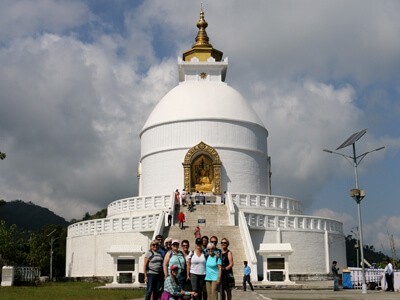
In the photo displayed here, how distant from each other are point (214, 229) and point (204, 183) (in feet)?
26.6

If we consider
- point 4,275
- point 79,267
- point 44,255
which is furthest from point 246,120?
point 44,255

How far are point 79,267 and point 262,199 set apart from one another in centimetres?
1070

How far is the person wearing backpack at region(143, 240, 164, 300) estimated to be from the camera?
35.6ft

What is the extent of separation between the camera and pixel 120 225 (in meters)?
30.1

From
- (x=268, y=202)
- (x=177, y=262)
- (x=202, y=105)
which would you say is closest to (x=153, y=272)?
(x=177, y=262)

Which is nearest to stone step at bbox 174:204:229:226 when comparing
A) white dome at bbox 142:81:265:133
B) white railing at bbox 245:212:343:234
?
white railing at bbox 245:212:343:234

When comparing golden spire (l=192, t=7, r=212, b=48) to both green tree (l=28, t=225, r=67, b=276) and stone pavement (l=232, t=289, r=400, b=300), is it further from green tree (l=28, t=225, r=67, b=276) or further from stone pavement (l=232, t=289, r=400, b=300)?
Result: stone pavement (l=232, t=289, r=400, b=300)

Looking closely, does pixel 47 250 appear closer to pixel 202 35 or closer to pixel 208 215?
pixel 202 35

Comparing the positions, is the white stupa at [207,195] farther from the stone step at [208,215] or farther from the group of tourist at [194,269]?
the group of tourist at [194,269]

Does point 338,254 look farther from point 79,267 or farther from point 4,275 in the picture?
point 4,275

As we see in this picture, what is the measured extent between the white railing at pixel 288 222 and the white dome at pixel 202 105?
27.0 feet

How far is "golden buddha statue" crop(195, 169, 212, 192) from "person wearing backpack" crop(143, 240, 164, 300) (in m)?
23.3

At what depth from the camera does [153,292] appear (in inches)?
429

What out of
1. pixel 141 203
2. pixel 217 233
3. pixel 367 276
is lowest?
pixel 367 276
